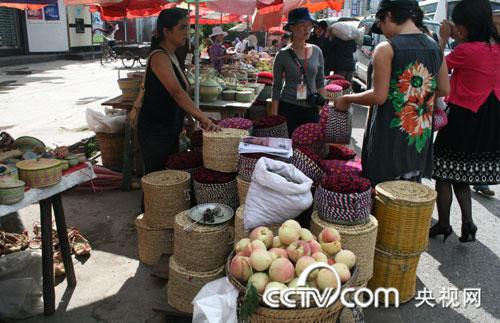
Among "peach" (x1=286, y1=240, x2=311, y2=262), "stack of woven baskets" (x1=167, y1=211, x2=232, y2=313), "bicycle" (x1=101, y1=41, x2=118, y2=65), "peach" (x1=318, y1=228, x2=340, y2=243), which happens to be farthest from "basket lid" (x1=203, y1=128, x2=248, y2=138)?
"bicycle" (x1=101, y1=41, x2=118, y2=65)

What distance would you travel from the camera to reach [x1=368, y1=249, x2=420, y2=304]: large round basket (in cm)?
273

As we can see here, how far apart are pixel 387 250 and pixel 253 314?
134cm

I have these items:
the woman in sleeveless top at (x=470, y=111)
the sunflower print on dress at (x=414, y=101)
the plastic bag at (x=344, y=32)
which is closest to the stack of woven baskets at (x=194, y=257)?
the sunflower print on dress at (x=414, y=101)

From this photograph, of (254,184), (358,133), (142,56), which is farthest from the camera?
(142,56)

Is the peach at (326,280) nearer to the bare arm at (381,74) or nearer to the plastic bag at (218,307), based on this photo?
the plastic bag at (218,307)

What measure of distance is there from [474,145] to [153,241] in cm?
256

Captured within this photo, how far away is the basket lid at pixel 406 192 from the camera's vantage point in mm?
2561

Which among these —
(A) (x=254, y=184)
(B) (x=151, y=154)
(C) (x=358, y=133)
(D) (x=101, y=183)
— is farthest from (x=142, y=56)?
(A) (x=254, y=184)

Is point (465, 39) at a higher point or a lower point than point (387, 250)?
higher

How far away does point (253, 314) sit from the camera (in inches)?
67.0

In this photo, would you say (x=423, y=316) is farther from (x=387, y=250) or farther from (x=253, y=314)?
(x=253, y=314)

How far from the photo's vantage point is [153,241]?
10.4ft

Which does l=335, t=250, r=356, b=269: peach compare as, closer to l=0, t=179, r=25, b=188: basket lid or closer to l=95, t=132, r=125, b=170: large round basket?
l=0, t=179, r=25, b=188: basket lid

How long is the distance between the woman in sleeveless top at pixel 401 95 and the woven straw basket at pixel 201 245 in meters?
1.11
